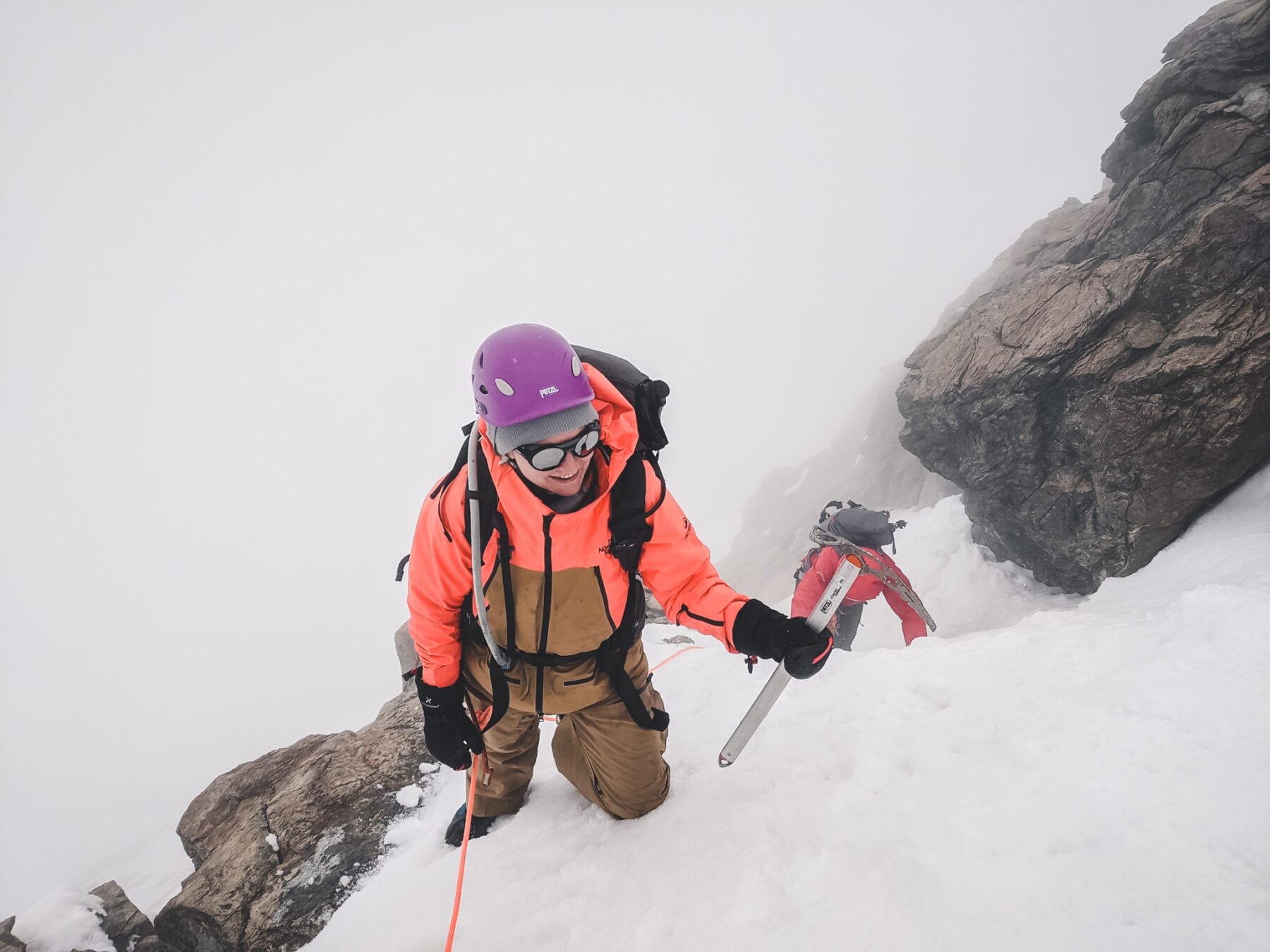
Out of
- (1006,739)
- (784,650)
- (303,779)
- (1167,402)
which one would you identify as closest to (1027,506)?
(1167,402)

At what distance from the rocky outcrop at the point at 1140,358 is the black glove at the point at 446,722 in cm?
1060

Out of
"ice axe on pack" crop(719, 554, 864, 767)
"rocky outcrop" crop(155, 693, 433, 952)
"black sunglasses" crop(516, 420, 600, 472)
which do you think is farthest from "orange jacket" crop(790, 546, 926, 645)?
"black sunglasses" crop(516, 420, 600, 472)

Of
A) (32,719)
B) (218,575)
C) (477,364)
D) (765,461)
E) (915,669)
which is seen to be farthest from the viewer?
(218,575)

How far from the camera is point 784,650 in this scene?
342cm

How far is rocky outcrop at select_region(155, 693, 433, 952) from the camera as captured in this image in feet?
15.3

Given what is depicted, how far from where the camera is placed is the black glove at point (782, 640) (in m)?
3.38

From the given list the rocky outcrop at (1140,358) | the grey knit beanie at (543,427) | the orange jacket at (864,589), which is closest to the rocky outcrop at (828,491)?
the rocky outcrop at (1140,358)

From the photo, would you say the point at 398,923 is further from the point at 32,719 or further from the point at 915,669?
the point at 32,719

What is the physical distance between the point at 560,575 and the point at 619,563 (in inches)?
17.5

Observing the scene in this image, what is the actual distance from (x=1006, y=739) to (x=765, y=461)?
11487 centimetres

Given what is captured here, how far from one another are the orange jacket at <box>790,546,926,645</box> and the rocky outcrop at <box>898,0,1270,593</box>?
390cm

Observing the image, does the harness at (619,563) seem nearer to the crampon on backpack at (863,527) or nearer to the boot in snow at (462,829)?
the boot in snow at (462,829)

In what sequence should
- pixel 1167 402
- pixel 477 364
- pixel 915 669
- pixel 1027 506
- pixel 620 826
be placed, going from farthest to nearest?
pixel 1027 506
pixel 1167 402
pixel 915 669
pixel 620 826
pixel 477 364

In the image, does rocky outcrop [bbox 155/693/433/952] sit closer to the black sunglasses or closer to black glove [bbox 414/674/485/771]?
black glove [bbox 414/674/485/771]
